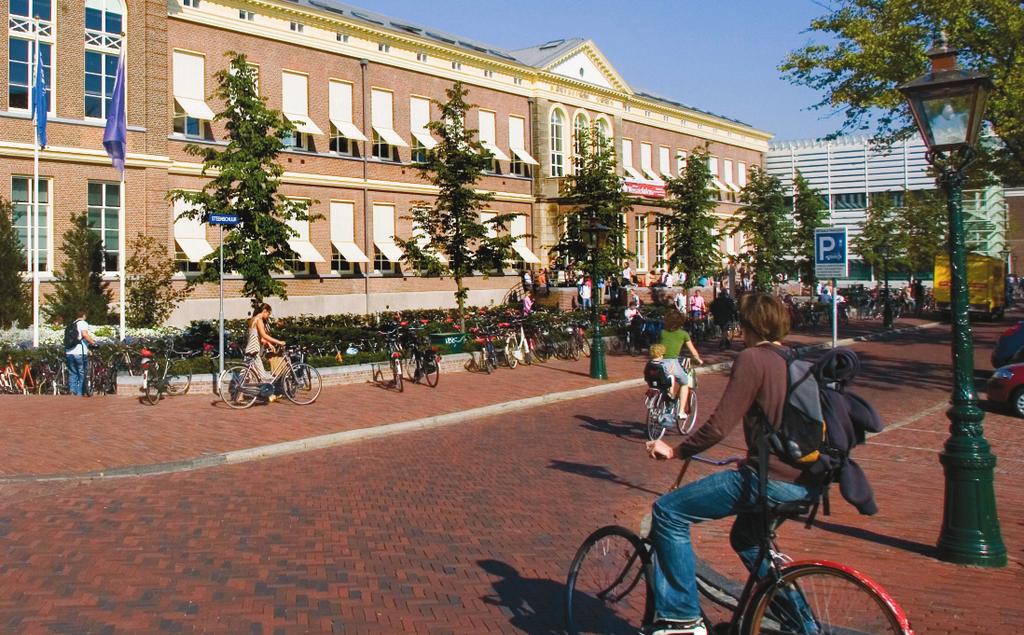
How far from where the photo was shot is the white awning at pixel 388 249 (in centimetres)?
3647

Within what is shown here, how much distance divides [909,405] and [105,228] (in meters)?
22.8

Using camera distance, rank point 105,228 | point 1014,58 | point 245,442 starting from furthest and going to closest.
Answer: point 105,228
point 1014,58
point 245,442

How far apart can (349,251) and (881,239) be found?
89.0 ft

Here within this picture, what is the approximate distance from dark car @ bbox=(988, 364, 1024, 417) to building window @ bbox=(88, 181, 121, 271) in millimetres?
23587

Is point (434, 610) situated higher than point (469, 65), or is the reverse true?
point (469, 65)

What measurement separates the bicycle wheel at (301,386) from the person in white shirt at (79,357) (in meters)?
4.26

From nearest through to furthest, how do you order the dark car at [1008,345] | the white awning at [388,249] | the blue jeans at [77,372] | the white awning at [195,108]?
the blue jeans at [77,372], the dark car at [1008,345], the white awning at [195,108], the white awning at [388,249]

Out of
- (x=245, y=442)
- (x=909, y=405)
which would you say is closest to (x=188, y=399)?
(x=245, y=442)

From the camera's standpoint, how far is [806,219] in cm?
4081

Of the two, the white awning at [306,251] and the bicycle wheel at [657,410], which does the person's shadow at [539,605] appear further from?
the white awning at [306,251]

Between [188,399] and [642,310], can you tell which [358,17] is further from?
[188,399]

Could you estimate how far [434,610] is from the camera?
18.1 ft

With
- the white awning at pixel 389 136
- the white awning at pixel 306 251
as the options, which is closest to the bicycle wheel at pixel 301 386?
the white awning at pixel 306 251

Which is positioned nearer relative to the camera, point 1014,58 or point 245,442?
point 245,442
